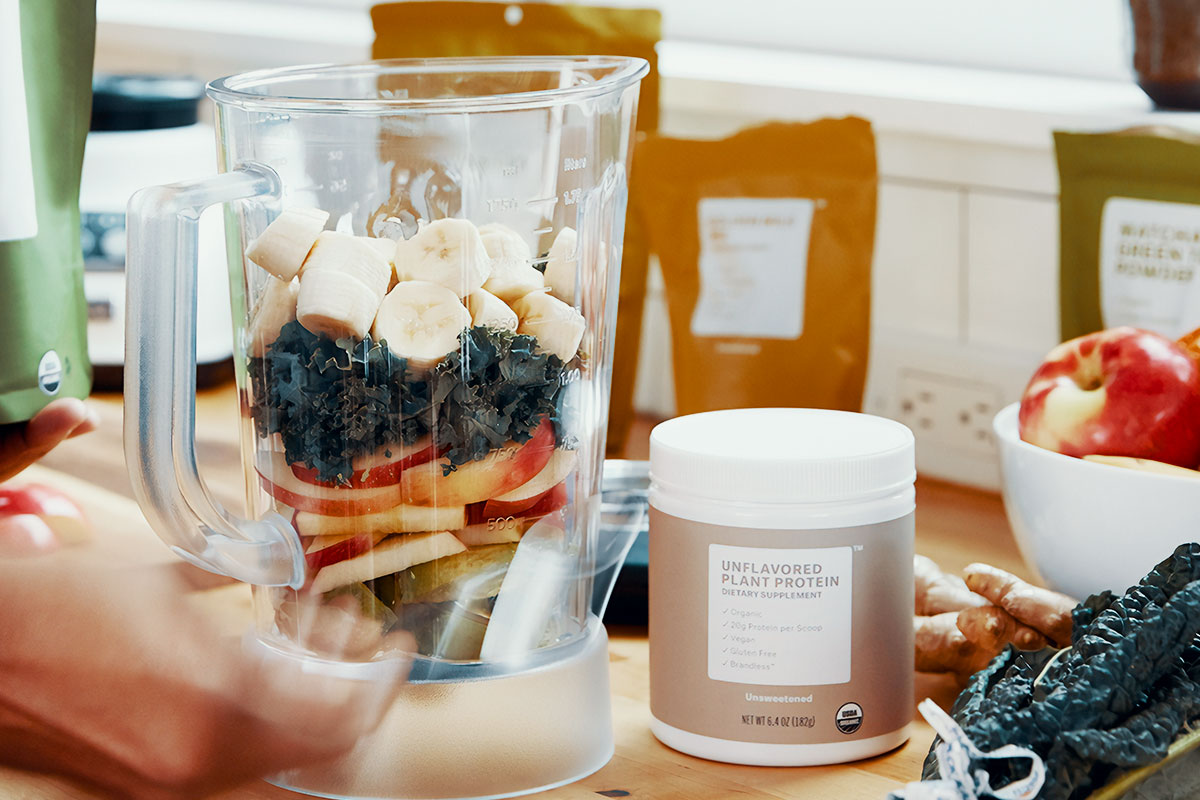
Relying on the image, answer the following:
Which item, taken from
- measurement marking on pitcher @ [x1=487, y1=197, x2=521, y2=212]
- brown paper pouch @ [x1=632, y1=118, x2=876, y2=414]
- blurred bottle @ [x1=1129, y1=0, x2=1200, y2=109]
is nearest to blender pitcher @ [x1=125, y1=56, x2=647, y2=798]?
measurement marking on pitcher @ [x1=487, y1=197, x2=521, y2=212]

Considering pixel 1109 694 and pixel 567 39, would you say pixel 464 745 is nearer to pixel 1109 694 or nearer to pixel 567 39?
pixel 1109 694

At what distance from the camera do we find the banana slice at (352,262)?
56cm

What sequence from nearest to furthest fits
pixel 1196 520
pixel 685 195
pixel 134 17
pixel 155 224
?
pixel 155 224
pixel 1196 520
pixel 685 195
pixel 134 17

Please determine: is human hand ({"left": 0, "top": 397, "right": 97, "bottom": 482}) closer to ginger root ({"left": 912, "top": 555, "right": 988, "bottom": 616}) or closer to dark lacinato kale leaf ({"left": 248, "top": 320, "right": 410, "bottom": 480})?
dark lacinato kale leaf ({"left": 248, "top": 320, "right": 410, "bottom": 480})

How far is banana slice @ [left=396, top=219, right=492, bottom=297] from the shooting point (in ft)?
1.87

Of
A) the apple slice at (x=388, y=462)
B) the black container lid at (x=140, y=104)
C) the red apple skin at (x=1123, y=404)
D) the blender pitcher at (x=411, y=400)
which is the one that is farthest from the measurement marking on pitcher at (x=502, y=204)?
the black container lid at (x=140, y=104)

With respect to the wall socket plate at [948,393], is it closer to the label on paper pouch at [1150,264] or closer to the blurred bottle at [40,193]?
the label on paper pouch at [1150,264]

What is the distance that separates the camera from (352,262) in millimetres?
564

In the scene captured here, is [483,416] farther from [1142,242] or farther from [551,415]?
[1142,242]

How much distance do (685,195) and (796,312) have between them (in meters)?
0.12

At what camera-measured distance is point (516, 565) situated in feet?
1.98

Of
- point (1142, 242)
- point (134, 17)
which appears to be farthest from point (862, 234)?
point (134, 17)

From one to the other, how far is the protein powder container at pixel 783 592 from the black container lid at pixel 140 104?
2.71 ft

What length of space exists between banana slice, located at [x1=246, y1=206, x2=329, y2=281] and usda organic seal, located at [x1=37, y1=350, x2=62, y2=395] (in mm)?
299
